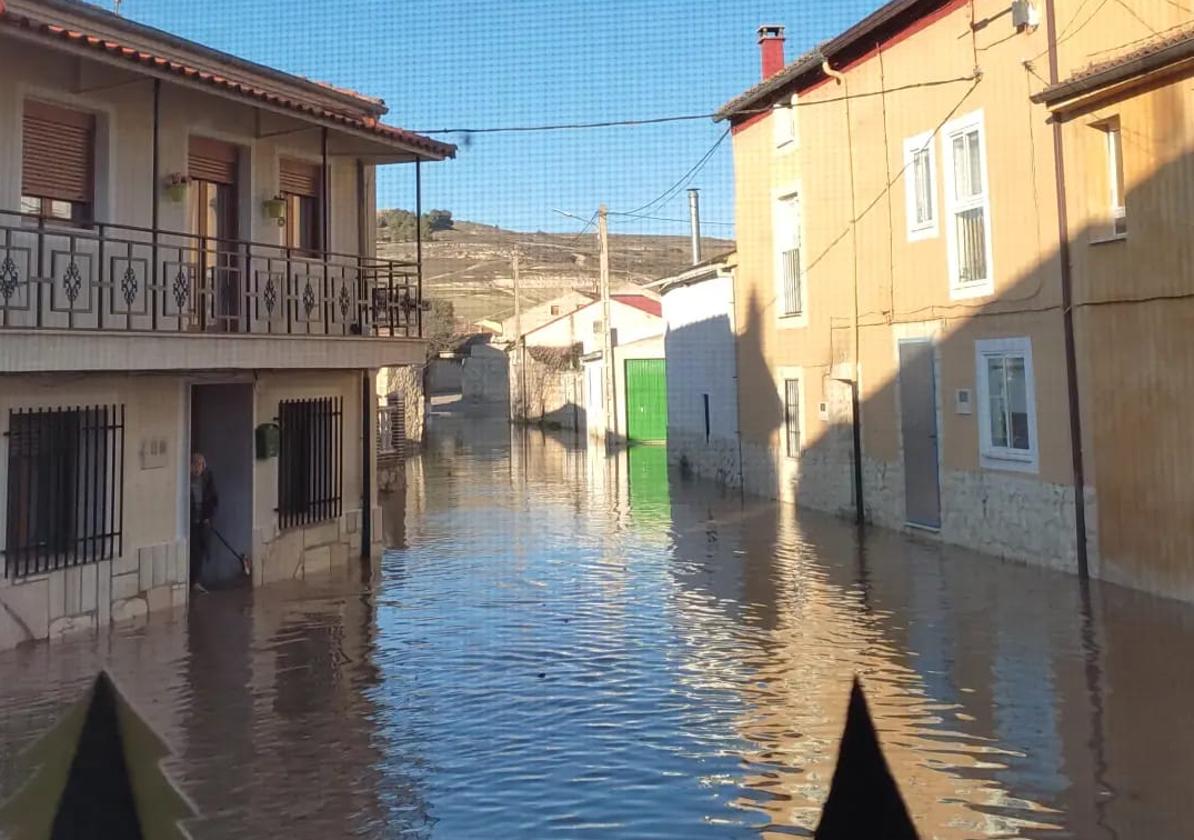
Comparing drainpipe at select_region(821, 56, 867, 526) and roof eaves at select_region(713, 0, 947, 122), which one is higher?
roof eaves at select_region(713, 0, 947, 122)

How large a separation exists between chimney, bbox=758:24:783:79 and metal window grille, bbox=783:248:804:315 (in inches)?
181

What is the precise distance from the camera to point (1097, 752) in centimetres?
598

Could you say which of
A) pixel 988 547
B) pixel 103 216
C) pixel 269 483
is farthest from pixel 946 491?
pixel 103 216

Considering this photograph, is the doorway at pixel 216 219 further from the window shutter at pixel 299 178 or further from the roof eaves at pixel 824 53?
the roof eaves at pixel 824 53

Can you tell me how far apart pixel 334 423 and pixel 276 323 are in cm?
172

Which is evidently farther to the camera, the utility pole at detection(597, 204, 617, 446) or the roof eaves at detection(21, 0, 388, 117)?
the utility pole at detection(597, 204, 617, 446)

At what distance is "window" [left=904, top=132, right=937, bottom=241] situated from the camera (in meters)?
13.9

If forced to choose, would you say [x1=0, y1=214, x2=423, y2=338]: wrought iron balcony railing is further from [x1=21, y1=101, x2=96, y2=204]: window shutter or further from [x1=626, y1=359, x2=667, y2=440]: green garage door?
[x1=626, y1=359, x2=667, y2=440]: green garage door

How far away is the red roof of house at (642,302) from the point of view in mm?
39500

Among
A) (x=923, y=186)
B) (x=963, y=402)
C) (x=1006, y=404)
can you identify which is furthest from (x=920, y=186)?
(x=1006, y=404)

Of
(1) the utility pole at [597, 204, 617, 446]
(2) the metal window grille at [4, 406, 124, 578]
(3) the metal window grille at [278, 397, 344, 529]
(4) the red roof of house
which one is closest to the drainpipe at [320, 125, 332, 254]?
(3) the metal window grille at [278, 397, 344, 529]

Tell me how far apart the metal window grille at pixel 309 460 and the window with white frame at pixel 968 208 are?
26.6 ft

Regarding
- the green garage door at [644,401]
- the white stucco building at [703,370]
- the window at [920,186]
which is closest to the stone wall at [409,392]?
the green garage door at [644,401]

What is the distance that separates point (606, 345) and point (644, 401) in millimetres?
2219
